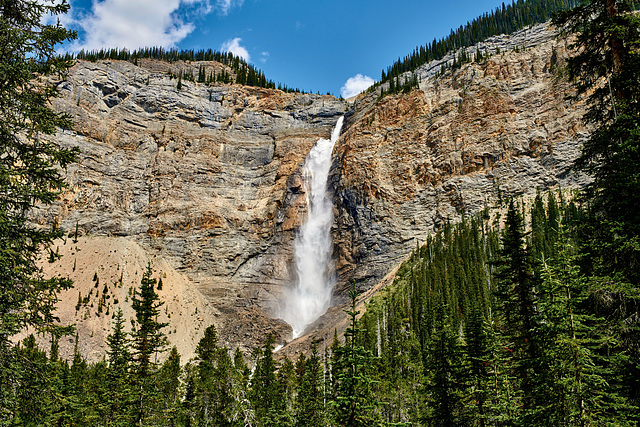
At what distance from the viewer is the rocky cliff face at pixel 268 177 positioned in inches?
3376

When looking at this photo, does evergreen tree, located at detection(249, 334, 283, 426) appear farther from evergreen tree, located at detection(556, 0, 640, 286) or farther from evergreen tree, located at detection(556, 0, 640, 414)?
evergreen tree, located at detection(556, 0, 640, 286)

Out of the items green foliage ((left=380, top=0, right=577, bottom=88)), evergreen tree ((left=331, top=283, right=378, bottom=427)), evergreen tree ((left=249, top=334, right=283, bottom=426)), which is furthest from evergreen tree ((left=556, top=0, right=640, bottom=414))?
green foliage ((left=380, top=0, right=577, bottom=88))

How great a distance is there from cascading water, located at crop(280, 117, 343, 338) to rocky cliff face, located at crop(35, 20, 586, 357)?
2.45 m

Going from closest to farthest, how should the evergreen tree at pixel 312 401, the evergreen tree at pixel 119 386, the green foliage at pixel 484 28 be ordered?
the evergreen tree at pixel 312 401
the evergreen tree at pixel 119 386
the green foliage at pixel 484 28

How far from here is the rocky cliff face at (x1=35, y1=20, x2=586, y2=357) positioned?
85750 millimetres

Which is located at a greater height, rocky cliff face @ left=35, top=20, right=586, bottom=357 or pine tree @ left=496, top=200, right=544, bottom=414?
rocky cliff face @ left=35, top=20, right=586, bottom=357

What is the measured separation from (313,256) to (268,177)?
25162 millimetres

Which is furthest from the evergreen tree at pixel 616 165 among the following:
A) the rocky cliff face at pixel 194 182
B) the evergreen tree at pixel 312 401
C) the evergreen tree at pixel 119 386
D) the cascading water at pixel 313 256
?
the cascading water at pixel 313 256

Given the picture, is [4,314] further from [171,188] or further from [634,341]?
[171,188]

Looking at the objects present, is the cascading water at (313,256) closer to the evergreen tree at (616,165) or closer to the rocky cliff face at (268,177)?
the rocky cliff face at (268,177)

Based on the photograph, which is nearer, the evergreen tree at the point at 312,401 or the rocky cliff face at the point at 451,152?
the evergreen tree at the point at 312,401

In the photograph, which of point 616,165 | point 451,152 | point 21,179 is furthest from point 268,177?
point 616,165

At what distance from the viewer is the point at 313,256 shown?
9600 cm

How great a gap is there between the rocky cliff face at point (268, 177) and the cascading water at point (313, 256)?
2449 mm
